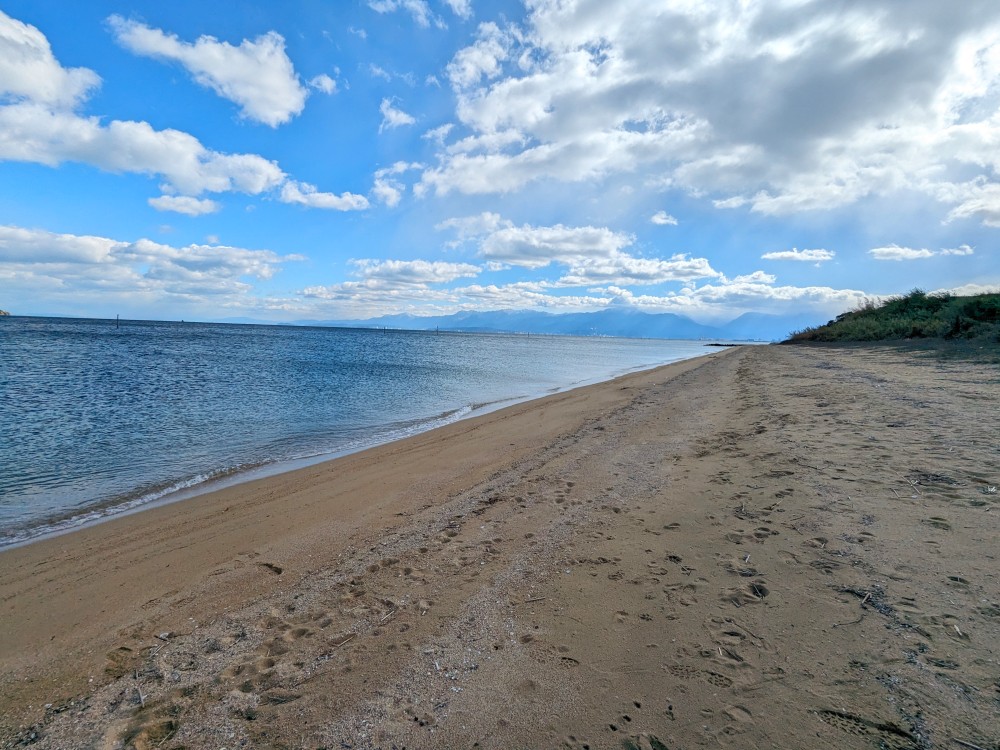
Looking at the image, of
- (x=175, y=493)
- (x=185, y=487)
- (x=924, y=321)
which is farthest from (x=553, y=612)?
(x=924, y=321)

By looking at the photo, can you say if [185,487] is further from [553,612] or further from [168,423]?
[553,612]

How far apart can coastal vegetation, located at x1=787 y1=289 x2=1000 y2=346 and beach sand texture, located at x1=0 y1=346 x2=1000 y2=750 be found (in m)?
23.7

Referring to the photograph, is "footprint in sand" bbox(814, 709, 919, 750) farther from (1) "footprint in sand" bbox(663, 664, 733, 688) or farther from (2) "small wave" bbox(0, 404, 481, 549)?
(2) "small wave" bbox(0, 404, 481, 549)

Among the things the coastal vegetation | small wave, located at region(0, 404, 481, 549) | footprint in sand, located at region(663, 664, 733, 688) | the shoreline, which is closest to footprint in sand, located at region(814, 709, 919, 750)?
footprint in sand, located at region(663, 664, 733, 688)

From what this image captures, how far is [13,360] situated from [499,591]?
44304 millimetres

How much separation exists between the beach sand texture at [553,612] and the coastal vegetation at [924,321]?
77.9 feet

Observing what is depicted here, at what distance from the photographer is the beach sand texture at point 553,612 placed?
2.68 meters

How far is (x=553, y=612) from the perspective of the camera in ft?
12.5

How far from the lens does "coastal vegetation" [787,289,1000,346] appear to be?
81.2 feet

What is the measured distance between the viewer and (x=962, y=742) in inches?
87.2

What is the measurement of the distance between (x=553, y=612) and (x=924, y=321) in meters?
41.7

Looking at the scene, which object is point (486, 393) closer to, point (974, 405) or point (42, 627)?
point (974, 405)

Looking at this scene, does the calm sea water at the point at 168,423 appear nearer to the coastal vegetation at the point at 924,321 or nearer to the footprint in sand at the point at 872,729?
the footprint in sand at the point at 872,729

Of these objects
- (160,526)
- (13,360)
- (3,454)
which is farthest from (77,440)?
(13,360)
